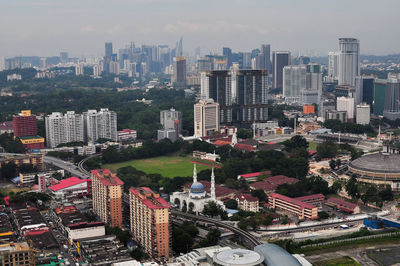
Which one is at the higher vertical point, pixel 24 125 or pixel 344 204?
pixel 24 125

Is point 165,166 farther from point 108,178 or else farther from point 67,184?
point 108,178

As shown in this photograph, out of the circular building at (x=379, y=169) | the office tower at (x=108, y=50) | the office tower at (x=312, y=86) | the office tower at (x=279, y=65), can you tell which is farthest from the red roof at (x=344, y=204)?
the office tower at (x=108, y=50)

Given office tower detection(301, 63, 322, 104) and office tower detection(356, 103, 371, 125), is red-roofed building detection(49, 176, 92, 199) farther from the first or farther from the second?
office tower detection(301, 63, 322, 104)

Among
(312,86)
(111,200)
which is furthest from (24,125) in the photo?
(312,86)

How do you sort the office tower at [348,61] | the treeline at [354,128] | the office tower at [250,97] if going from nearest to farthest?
the treeline at [354,128] → the office tower at [250,97] → the office tower at [348,61]

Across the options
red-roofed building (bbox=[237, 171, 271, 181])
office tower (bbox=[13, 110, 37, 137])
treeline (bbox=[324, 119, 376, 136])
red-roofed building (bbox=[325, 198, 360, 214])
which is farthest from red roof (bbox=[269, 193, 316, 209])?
office tower (bbox=[13, 110, 37, 137])

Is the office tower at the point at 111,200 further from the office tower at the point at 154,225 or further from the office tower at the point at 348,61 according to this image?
the office tower at the point at 348,61
